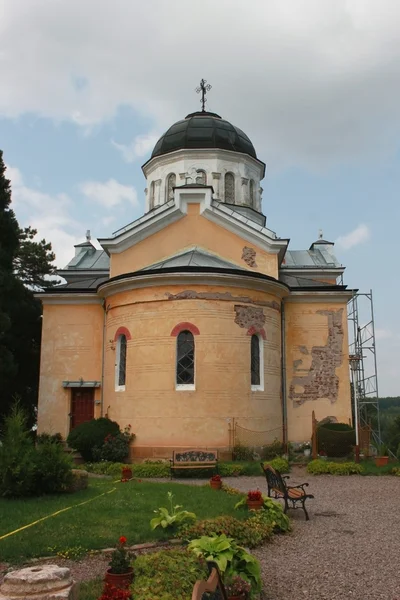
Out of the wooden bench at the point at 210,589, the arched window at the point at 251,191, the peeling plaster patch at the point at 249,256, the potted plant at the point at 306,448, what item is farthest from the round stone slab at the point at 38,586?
the arched window at the point at 251,191

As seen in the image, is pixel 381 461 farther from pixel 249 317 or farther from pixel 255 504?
pixel 255 504

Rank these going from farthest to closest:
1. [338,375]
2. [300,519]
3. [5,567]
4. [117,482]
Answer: [338,375]
[117,482]
[300,519]
[5,567]

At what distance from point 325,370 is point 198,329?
19.7 ft

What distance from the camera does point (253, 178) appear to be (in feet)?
90.3

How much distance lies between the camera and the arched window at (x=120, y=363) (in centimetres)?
1989

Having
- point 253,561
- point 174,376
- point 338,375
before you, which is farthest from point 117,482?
point 338,375

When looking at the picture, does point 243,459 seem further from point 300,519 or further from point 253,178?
point 253,178

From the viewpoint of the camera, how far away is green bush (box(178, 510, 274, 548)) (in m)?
8.15

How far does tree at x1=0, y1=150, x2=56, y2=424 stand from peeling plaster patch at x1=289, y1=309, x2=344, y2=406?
10.7 metres

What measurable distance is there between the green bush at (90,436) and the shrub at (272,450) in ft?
15.9

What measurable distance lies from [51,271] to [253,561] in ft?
84.3

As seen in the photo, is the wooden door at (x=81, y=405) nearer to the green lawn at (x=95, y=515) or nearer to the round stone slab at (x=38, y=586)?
the green lawn at (x=95, y=515)

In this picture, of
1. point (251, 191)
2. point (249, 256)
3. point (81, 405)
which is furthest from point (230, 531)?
point (251, 191)

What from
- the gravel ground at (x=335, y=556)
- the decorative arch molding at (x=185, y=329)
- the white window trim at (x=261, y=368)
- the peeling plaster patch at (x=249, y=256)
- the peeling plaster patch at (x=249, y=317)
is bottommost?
the gravel ground at (x=335, y=556)
